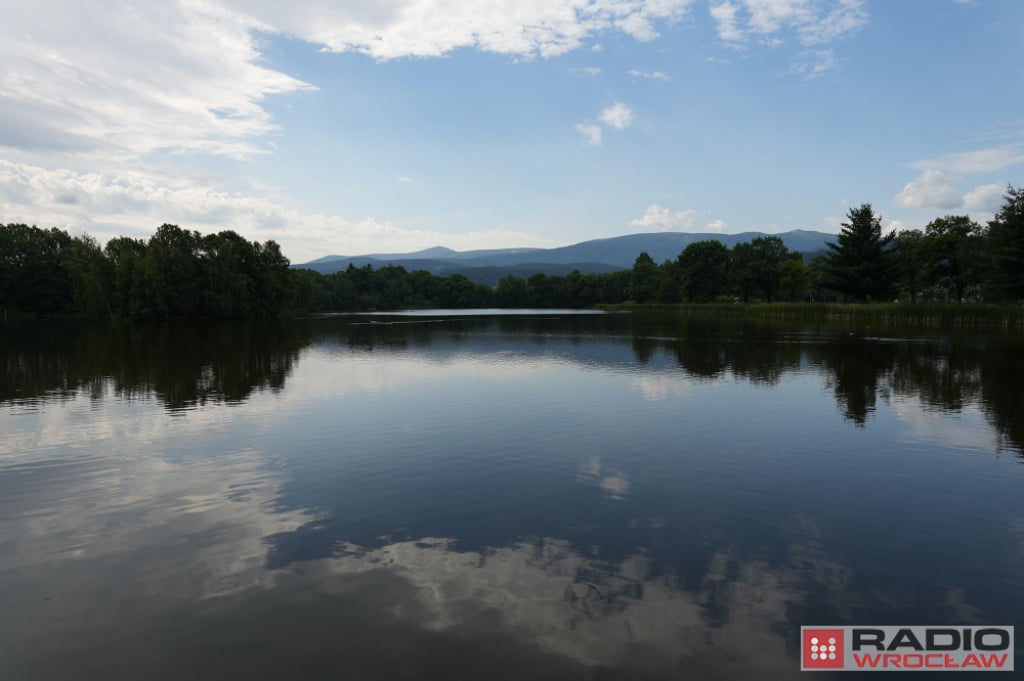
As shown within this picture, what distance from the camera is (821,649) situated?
24.2ft

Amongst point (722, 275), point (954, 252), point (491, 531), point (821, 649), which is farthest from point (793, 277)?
point (821, 649)

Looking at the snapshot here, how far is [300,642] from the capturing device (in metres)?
7.29

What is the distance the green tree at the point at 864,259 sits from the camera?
93.5 m

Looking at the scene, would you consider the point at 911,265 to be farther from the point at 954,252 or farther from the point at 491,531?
the point at 491,531

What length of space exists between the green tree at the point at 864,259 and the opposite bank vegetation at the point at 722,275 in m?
0.16

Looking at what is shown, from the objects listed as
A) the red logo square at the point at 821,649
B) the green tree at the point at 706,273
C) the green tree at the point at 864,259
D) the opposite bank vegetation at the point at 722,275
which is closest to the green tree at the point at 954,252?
the opposite bank vegetation at the point at 722,275

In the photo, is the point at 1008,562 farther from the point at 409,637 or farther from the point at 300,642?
the point at 300,642

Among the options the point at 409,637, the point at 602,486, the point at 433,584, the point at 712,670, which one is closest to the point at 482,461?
the point at 602,486

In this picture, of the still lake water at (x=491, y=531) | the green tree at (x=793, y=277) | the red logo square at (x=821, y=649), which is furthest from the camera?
the green tree at (x=793, y=277)

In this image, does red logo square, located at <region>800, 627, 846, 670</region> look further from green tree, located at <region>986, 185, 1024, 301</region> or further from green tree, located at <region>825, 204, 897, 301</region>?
green tree, located at <region>825, 204, 897, 301</region>

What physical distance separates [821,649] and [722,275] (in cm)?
16236

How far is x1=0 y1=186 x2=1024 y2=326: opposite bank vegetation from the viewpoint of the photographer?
75.6m

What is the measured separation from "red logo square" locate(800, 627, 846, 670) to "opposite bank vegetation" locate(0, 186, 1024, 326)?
7852 cm

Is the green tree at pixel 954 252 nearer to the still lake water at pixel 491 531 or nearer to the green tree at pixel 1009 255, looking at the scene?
the green tree at pixel 1009 255
